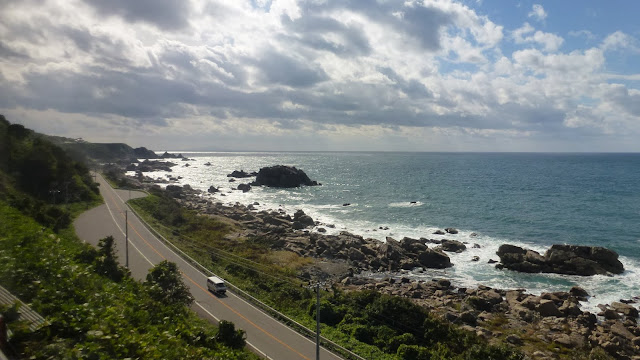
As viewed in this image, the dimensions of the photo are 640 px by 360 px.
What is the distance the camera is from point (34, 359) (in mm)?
10305

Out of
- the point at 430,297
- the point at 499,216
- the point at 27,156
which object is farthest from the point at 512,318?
the point at 27,156

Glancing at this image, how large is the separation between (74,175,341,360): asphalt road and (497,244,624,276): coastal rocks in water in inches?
1484

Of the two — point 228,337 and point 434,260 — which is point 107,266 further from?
point 434,260

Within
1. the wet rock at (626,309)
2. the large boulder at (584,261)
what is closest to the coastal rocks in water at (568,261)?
the large boulder at (584,261)

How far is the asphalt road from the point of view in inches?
981

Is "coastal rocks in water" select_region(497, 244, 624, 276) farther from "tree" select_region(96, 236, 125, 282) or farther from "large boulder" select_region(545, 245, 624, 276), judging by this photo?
"tree" select_region(96, 236, 125, 282)

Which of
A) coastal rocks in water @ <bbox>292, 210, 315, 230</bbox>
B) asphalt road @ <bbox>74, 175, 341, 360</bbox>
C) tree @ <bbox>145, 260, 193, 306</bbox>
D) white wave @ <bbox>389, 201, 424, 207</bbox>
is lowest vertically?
coastal rocks in water @ <bbox>292, 210, 315, 230</bbox>

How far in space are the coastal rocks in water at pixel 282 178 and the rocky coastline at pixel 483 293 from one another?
70295mm

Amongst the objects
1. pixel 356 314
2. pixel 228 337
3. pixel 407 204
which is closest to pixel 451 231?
pixel 407 204

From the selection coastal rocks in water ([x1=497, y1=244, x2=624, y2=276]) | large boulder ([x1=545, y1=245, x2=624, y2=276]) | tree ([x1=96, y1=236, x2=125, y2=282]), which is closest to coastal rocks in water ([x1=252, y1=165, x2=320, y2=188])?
coastal rocks in water ([x1=497, y1=244, x2=624, y2=276])

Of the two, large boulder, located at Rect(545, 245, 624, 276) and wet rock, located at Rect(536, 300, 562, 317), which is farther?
large boulder, located at Rect(545, 245, 624, 276)

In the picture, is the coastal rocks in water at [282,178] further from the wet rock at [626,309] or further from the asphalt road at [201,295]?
the wet rock at [626,309]

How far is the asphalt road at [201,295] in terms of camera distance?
81.7 ft

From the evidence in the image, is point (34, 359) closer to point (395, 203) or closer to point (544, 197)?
point (395, 203)
